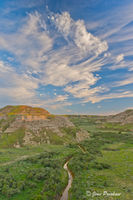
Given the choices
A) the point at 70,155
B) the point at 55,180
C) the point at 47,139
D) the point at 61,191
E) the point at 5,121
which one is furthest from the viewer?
the point at 5,121

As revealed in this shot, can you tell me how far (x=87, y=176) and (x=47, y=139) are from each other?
8312 centimetres

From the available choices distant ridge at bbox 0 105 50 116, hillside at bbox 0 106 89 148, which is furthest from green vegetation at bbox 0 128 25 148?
distant ridge at bbox 0 105 50 116

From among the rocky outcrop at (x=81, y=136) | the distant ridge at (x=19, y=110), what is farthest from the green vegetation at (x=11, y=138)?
the rocky outcrop at (x=81, y=136)

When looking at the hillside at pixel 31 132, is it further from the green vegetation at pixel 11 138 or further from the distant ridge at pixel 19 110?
the distant ridge at pixel 19 110

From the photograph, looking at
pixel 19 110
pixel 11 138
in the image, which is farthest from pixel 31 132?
pixel 19 110

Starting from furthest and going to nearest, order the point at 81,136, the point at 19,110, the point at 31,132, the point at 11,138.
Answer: the point at 19,110, the point at 81,136, the point at 31,132, the point at 11,138

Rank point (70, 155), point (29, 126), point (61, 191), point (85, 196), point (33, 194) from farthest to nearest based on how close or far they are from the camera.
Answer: point (29, 126) → point (70, 155) → point (61, 191) → point (33, 194) → point (85, 196)

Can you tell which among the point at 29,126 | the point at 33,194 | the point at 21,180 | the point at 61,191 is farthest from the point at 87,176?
the point at 29,126

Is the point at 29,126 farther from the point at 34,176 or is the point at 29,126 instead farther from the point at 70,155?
the point at 34,176

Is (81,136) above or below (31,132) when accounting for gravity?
below

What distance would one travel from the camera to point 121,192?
26859 mm

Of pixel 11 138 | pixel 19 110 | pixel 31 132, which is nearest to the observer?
pixel 11 138

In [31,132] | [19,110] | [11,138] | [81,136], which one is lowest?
[81,136]

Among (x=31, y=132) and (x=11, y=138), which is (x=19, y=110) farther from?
(x=11, y=138)
